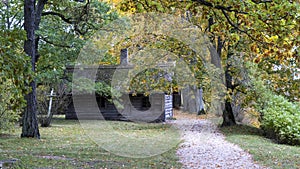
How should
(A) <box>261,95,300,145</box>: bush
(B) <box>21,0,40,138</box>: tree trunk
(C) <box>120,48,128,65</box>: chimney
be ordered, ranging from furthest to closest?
(C) <box>120,48,128,65</box>: chimney < (A) <box>261,95,300,145</box>: bush < (B) <box>21,0,40,138</box>: tree trunk

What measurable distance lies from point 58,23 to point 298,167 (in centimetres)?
1341

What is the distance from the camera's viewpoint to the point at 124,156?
941cm

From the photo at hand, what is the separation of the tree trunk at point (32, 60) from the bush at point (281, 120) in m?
9.19

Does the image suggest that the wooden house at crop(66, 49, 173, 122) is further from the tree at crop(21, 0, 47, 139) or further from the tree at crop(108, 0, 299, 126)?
the tree at crop(108, 0, 299, 126)

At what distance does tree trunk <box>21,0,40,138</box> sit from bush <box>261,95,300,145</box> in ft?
30.2

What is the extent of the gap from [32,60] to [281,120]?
31.5 feet

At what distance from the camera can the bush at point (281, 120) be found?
12.5 meters

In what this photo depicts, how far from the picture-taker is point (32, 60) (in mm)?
11719

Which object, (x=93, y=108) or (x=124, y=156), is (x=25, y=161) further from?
(x=93, y=108)

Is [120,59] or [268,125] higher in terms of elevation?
[120,59]

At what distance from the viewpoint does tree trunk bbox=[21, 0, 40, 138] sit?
1159cm

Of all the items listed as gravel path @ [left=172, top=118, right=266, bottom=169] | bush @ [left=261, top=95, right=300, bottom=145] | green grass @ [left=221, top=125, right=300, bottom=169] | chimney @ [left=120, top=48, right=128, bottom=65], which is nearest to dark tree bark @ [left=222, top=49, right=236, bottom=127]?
bush @ [left=261, top=95, right=300, bottom=145]

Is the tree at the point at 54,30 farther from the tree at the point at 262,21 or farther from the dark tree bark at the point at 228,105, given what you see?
the dark tree bark at the point at 228,105

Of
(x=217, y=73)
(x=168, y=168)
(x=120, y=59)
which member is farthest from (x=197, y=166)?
(x=120, y=59)
